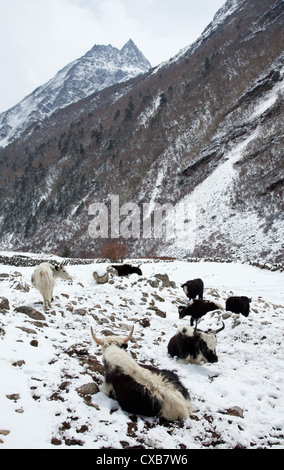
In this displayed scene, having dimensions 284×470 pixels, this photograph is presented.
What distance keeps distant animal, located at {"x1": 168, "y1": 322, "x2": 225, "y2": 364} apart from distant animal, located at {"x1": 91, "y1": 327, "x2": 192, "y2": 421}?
5.60 feet

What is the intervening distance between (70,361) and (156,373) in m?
1.61

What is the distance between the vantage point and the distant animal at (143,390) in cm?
343

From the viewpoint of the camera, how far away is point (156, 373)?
13.0 ft

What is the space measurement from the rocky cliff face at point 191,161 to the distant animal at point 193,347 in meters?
17.9

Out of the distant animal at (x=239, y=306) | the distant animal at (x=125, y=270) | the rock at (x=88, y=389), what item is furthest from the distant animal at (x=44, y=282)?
the distant animal at (x=125, y=270)

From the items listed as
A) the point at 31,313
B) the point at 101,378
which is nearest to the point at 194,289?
the point at 31,313

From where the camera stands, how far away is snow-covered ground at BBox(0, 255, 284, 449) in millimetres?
2941

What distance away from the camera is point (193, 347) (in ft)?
18.6

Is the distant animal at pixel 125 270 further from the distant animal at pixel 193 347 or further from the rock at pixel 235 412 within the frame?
the rock at pixel 235 412

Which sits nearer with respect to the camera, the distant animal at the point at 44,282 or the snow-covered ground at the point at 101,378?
the snow-covered ground at the point at 101,378

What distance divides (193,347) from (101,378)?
2.27 m

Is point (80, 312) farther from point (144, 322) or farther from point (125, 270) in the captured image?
point (125, 270)

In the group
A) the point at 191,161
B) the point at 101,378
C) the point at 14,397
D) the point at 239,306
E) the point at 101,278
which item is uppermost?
the point at 191,161

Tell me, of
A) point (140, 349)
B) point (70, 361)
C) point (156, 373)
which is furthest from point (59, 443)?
point (140, 349)
